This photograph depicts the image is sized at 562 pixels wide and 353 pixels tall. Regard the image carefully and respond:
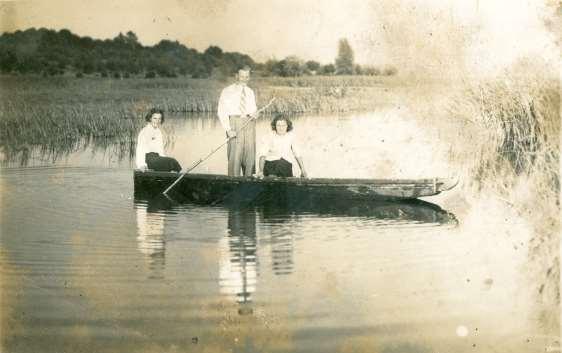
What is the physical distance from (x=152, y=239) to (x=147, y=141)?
1.56 meters

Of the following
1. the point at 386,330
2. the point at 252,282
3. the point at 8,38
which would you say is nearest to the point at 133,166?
the point at 8,38

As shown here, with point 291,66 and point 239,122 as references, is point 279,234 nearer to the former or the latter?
point 239,122

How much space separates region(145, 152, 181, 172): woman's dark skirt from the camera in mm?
6723

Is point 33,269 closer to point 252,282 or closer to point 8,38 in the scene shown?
point 252,282

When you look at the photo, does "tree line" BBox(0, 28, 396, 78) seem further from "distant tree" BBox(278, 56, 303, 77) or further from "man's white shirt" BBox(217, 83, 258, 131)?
"man's white shirt" BBox(217, 83, 258, 131)

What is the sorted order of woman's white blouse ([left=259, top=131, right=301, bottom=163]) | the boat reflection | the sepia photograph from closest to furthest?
the sepia photograph
the boat reflection
woman's white blouse ([left=259, top=131, right=301, bottom=163])

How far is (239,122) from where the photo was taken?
6.50 meters

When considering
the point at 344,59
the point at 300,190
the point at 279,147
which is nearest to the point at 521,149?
the point at 344,59

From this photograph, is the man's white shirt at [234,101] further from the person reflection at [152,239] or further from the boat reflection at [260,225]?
the person reflection at [152,239]

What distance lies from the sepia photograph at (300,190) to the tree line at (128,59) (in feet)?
0.12

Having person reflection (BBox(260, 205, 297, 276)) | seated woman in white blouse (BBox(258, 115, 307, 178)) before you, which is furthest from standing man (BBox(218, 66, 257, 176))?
person reflection (BBox(260, 205, 297, 276))

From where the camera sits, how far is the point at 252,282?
4.64m

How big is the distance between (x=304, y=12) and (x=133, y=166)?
9.93 ft

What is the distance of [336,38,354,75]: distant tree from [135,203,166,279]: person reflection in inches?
79.5
